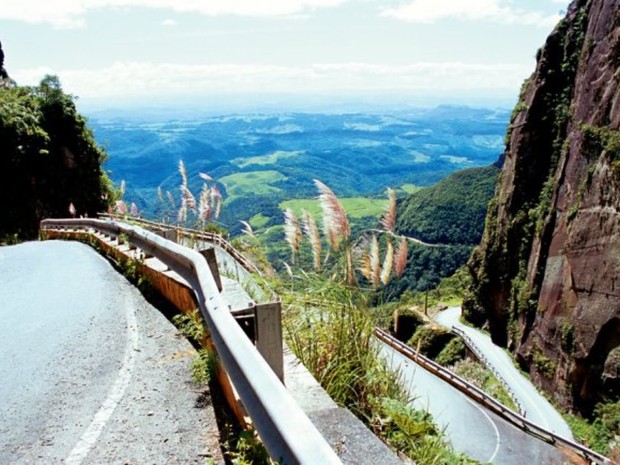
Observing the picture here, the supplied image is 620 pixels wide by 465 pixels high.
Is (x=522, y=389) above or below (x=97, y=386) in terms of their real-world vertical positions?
below

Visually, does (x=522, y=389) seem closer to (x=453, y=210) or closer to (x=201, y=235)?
(x=201, y=235)

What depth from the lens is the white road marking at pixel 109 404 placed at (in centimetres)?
343

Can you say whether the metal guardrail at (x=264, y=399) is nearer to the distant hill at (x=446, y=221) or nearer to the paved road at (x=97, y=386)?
the paved road at (x=97, y=386)

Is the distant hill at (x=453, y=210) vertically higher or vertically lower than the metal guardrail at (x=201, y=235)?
lower

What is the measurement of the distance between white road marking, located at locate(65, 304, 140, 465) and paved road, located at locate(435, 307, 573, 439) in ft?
79.1

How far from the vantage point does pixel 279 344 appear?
11.4 feet

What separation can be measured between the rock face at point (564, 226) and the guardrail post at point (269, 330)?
116 feet

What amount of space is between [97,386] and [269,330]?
195 centimetres

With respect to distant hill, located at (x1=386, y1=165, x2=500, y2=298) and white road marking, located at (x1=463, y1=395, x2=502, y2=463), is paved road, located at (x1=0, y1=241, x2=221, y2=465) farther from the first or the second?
distant hill, located at (x1=386, y1=165, x2=500, y2=298)

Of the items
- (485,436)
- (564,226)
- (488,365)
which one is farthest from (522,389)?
(485,436)

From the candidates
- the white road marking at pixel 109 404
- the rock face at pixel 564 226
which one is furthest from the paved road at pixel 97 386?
the rock face at pixel 564 226

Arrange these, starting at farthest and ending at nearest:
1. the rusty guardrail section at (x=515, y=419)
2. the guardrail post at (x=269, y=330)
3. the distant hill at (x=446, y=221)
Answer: the distant hill at (x=446, y=221)
the rusty guardrail section at (x=515, y=419)
the guardrail post at (x=269, y=330)

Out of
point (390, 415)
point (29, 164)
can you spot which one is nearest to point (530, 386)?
point (29, 164)

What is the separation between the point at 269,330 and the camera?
343 cm
